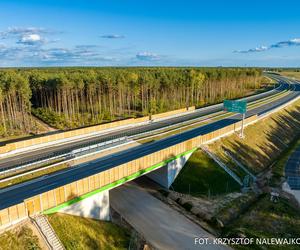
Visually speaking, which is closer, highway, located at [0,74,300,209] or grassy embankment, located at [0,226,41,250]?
grassy embankment, located at [0,226,41,250]

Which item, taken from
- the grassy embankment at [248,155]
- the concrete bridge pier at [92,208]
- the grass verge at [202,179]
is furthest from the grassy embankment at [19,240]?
the grassy embankment at [248,155]

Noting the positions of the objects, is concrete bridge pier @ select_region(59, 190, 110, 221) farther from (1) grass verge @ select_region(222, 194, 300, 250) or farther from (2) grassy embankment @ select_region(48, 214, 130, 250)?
(1) grass verge @ select_region(222, 194, 300, 250)

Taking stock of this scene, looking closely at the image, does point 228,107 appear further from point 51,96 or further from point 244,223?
point 51,96

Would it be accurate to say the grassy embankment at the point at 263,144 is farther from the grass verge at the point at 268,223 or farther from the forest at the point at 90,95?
the forest at the point at 90,95

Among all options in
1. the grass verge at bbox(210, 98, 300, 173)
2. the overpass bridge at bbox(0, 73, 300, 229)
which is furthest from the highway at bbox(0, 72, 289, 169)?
the grass verge at bbox(210, 98, 300, 173)

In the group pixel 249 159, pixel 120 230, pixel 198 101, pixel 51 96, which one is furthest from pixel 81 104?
pixel 120 230

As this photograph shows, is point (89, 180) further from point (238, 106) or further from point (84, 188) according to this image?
point (238, 106)

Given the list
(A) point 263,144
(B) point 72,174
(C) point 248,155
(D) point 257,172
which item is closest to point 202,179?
(D) point 257,172
